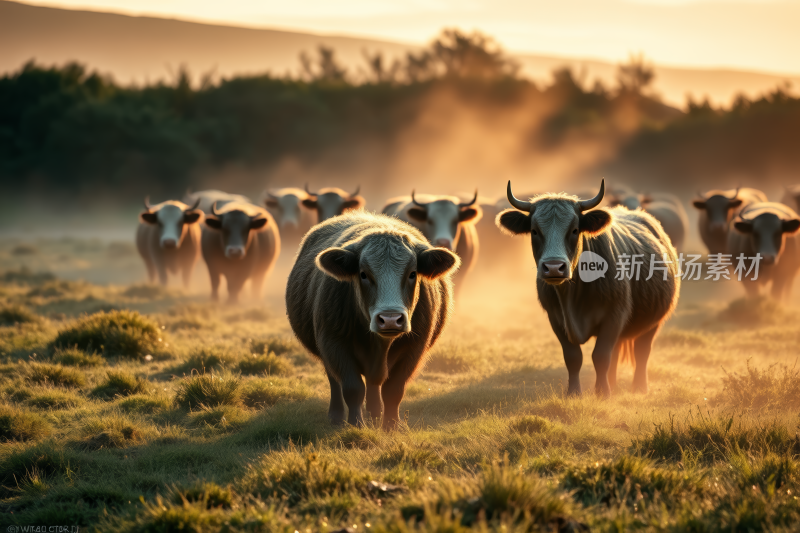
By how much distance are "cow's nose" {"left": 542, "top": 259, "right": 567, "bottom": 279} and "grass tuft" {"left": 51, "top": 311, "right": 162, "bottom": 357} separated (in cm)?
487

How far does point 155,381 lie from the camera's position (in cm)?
755

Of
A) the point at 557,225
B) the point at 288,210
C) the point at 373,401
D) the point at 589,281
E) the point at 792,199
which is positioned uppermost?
the point at 792,199

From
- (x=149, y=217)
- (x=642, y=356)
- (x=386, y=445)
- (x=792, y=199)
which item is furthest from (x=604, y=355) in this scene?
(x=792, y=199)

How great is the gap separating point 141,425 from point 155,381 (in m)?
1.69

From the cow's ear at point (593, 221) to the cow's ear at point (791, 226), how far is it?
6953 millimetres

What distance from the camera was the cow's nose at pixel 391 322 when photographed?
494 centimetres

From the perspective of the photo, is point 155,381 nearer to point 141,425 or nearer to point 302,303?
point 141,425

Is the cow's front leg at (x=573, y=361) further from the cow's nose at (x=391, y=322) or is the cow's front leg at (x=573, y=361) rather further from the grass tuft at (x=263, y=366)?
the grass tuft at (x=263, y=366)

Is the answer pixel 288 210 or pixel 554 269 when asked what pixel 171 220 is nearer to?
pixel 288 210

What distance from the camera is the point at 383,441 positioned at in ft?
17.2

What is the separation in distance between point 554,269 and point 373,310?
5.77ft

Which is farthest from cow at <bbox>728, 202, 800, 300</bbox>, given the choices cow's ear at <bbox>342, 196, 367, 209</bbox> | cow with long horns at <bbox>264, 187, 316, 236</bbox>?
cow with long horns at <bbox>264, 187, 316, 236</bbox>

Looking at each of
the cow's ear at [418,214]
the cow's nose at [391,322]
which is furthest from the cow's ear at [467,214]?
Answer: the cow's nose at [391,322]

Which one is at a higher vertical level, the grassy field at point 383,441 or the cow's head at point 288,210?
the cow's head at point 288,210
